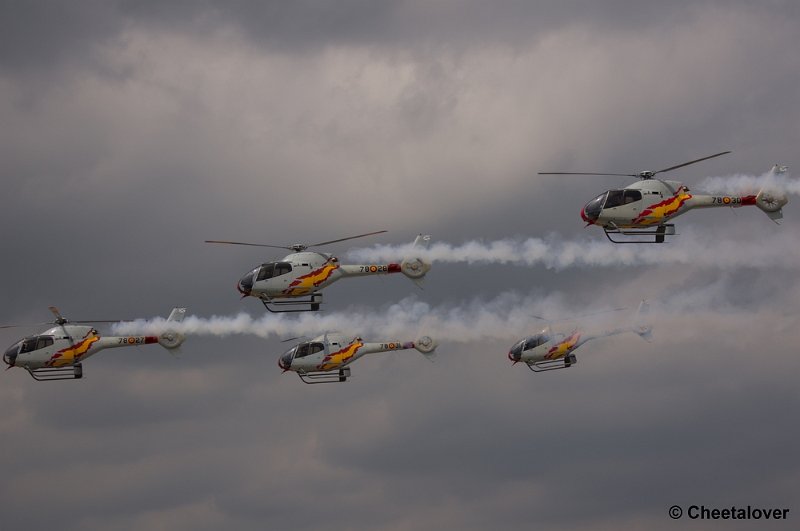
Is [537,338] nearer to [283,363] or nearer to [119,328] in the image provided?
[283,363]

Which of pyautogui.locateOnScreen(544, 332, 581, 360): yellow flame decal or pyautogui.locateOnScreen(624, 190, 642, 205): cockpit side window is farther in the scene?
pyautogui.locateOnScreen(544, 332, 581, 360): yellow flame decal

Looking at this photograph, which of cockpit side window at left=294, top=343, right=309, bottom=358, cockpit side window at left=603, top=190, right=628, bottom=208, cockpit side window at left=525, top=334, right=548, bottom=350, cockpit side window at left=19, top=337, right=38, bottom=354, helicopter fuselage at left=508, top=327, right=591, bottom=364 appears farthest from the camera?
cockpit side window at left=525, top=334, right=548, bottom=350

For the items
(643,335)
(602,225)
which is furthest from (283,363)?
(602,225)

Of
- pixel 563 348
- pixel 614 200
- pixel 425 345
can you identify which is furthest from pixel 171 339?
pixel 614 200

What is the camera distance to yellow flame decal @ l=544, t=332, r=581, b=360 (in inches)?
4579

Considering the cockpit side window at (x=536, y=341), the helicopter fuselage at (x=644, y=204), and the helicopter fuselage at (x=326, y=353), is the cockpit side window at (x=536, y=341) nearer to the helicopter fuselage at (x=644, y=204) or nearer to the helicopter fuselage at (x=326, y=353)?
the helicopter fuselage at (x=326, y=353)

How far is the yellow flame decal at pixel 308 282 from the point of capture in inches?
3883

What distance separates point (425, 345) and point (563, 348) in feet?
35.5

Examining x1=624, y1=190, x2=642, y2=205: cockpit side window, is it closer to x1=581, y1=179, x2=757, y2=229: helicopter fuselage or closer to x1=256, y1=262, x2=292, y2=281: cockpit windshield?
x1=581, y1=179, x2=757, y2=229: helicopter fuselage

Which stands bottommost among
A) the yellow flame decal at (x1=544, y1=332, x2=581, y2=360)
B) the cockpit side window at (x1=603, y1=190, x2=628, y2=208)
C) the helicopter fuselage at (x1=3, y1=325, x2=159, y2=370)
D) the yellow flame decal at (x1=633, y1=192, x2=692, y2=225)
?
the yellow flame decal at (x1=544, y1=332, x2=581, y2=360)

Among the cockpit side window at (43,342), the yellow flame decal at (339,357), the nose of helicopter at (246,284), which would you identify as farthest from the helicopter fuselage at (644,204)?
Result: the cockpit side window at (43,342)

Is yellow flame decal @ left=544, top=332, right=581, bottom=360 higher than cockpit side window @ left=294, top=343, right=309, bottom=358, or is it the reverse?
cockpit side window @ left=294, top=343, right=309, bottom=358

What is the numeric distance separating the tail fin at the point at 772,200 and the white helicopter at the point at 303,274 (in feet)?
71.9

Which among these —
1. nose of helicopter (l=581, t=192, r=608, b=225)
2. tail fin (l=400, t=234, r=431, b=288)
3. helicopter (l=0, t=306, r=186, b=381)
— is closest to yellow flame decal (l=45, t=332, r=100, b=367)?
helicopter (l=0, t=306, r=186, b=381)
